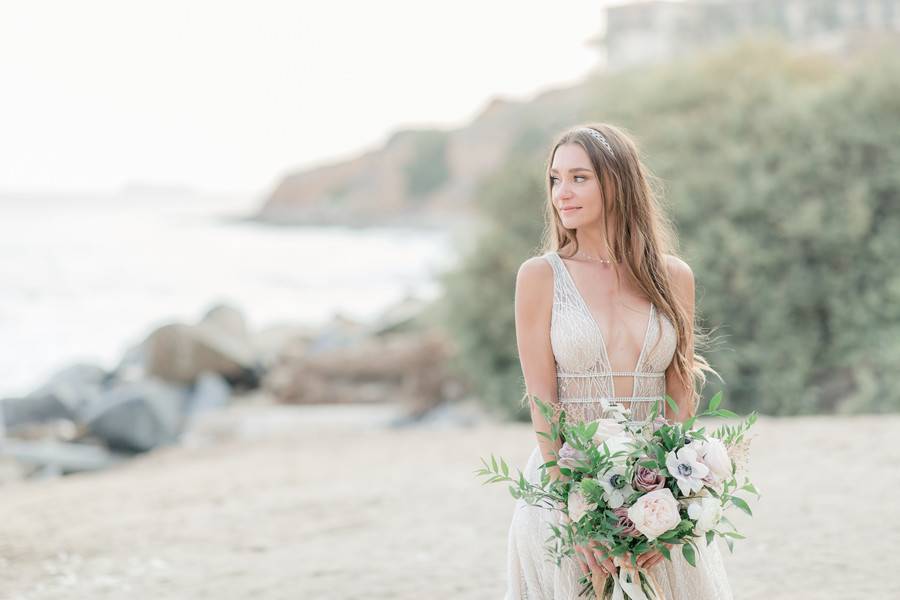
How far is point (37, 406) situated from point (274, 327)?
8567mm

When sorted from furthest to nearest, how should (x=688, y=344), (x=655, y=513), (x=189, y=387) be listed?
(x=189, y=387), (x=688, y=344), (x=655, y=513)

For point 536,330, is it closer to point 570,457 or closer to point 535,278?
point 535,278

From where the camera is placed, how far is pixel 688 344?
314cm

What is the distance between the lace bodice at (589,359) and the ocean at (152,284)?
1125 cm

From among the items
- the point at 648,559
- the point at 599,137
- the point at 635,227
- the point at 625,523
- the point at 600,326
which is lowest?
the point at 648,559

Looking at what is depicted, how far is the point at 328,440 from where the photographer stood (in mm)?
11609

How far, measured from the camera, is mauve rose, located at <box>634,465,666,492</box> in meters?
2.60

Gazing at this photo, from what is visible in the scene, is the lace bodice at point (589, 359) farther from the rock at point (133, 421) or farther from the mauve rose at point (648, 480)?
the rock at point (133, 421)

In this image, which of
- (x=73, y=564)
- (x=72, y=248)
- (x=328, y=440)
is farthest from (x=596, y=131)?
(x=72, y=248)

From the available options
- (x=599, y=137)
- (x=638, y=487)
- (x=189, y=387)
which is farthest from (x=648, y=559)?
(x=189, y=387)

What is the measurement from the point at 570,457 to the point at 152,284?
123ft

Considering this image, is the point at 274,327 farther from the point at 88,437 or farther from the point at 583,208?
the point at 583,208

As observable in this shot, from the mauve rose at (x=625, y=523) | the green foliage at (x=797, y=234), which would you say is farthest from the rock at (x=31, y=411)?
the mauve rose at (x=625, y=523)

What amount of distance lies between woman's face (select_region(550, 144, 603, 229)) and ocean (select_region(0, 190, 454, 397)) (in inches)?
442
